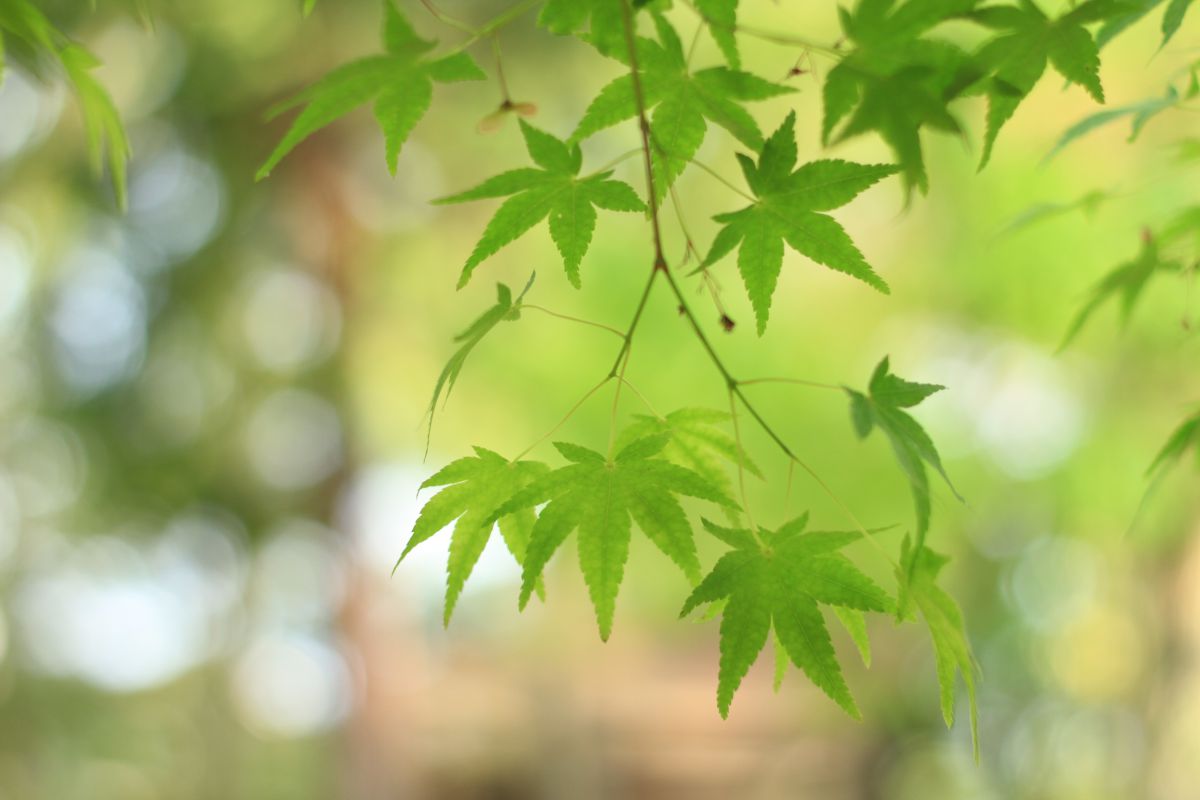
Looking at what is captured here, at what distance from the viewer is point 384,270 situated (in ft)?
17.0

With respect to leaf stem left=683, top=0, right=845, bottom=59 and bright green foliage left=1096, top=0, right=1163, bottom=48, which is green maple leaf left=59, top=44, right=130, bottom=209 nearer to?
leaf stem left=683, top=0, right=845, bottom=59

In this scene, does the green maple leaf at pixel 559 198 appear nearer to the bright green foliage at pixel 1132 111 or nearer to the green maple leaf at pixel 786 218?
the green maple leaf at pixel 786 218

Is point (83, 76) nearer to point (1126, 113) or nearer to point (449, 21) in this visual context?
point (449, 21)

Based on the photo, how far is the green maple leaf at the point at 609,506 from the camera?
1.89 feet

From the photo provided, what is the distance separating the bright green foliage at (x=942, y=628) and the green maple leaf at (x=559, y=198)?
0.81ft

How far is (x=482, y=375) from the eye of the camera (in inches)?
201

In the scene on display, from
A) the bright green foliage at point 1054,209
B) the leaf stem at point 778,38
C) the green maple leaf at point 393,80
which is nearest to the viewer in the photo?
the leaf stem at point 778,38

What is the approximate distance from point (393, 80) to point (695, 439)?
0.27m

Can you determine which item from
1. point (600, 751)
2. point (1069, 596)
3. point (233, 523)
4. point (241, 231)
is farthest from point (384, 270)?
point (1069, 596)

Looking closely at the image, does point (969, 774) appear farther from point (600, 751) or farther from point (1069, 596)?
point (600, 751)

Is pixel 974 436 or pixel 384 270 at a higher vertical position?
pixel 384 270

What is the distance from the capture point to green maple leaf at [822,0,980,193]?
51cm

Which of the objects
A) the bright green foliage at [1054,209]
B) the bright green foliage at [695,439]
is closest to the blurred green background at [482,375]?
the bright green foliage at [1054,209]

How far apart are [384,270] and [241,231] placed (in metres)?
0.69
